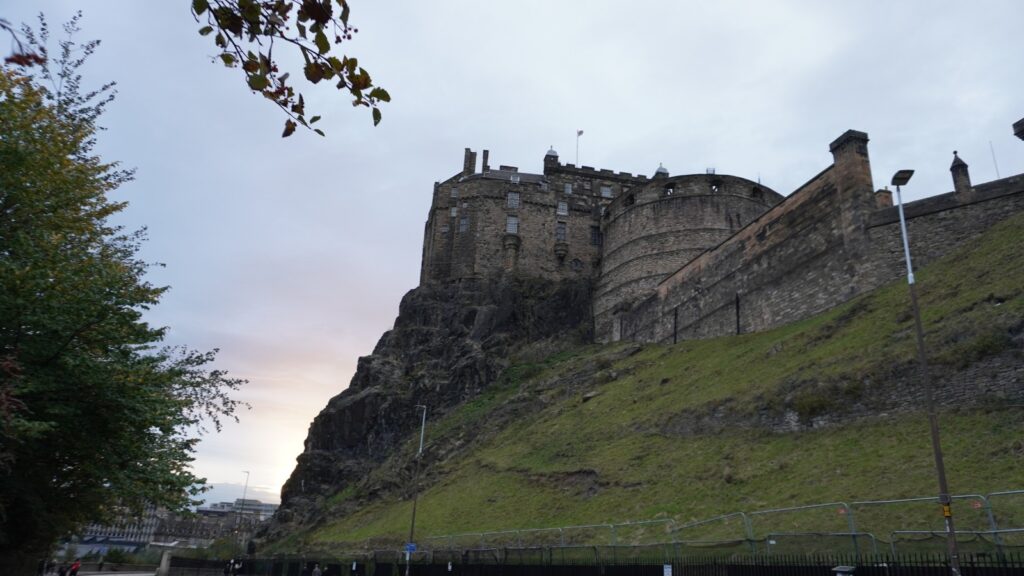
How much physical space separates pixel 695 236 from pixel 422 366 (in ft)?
83.4

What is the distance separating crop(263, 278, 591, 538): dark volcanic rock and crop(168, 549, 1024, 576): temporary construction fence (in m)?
23.6

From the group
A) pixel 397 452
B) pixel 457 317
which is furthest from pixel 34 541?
pixel 457 317

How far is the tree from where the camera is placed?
12.8m

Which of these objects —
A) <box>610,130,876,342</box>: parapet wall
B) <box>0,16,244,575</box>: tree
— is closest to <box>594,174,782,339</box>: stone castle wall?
<box>610,130,876,342</box>: parapet wall

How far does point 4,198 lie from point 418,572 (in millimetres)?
19094

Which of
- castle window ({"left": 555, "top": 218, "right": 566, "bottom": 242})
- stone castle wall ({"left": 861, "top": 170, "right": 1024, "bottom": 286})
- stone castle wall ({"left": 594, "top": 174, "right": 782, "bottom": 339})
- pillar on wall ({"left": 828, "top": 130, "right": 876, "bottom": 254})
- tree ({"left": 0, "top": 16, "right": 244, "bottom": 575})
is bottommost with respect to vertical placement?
tree ({"left": 0, "top": 16, "right": 244, "bottom": 575})

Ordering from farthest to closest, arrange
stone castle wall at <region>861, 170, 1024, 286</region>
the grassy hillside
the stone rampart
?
the stone rampart
stone castle wall at <region>861, 170, 1024, 286</region>
the grassy hillside

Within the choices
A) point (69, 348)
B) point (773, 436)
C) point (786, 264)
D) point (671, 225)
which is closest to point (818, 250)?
point (786, 264)

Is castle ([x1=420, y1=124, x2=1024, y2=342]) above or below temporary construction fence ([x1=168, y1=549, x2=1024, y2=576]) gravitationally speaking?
above

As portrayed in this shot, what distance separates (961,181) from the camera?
100 ft

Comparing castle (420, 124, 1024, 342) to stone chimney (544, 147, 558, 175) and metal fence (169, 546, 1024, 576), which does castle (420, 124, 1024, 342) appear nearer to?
stone chimney (544, 147, 558, 175)

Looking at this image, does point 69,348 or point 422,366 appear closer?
point 69,348

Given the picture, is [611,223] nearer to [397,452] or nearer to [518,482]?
[397,452]

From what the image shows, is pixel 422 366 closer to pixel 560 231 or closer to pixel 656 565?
pixel 560 231
